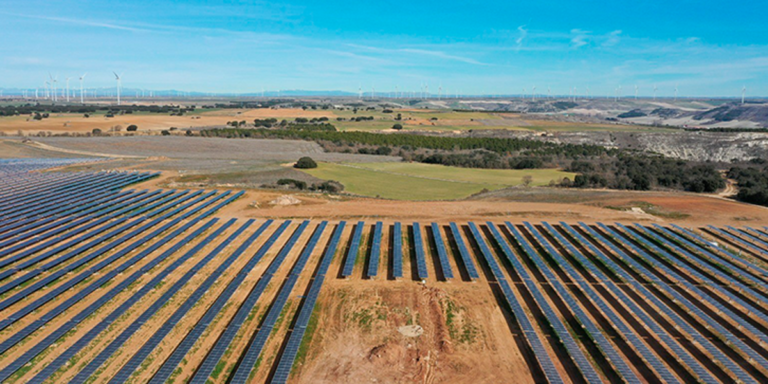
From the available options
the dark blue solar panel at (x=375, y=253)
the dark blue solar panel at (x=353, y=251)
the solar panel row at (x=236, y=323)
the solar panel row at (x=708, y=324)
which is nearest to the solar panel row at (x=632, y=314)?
the solar panel row at (x=708, y=324)

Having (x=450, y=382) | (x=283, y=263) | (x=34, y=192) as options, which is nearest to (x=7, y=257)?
(x=283, y=263)

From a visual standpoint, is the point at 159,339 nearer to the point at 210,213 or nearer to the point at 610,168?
the point at 210,213

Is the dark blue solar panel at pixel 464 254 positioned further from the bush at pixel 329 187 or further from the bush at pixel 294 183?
the bush at pixel 294 183

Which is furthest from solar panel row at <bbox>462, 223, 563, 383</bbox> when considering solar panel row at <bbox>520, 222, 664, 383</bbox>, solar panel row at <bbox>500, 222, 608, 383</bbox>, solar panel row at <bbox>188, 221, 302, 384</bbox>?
solar panel row at <bbox>188, 221, 302, 384</bbox>

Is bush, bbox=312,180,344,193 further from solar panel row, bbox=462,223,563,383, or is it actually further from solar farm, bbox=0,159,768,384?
solar panel row, bbox=462,223,563,383

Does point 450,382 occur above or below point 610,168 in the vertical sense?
below

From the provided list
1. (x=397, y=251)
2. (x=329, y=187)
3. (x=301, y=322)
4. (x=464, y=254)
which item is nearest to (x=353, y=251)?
(x=397, y=251)
